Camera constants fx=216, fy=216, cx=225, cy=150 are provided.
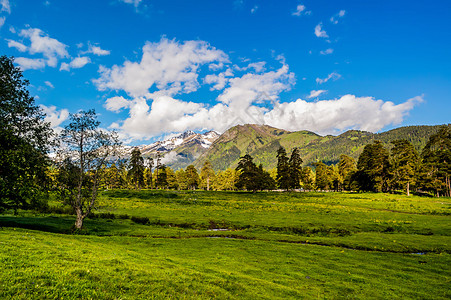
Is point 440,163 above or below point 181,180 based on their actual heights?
above

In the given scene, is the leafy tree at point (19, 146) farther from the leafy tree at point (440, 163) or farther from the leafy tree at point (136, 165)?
the leafy tree at point (440, 163)

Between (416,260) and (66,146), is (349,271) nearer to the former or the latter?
(416,260)

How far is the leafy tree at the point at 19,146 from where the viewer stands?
67.8 ft

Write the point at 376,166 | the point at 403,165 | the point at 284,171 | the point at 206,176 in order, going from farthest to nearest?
1. the point at 206,176
2. the point at 284,171
3. the point at 376,166
4. the point at 403,165

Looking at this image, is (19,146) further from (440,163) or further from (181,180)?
(181,180)

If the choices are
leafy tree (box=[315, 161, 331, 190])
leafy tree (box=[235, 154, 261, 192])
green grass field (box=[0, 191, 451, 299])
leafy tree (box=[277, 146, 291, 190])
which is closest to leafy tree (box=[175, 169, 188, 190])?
leafy tree (box=[235, 154, 261, 192])

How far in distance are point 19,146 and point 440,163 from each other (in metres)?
125

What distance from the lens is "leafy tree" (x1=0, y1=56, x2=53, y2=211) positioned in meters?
20.7

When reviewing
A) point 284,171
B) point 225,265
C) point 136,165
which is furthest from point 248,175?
point 225,265

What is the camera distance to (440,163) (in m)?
86.5

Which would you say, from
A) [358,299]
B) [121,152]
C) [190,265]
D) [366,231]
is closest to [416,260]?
[358,299]

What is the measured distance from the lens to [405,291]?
1484 cm

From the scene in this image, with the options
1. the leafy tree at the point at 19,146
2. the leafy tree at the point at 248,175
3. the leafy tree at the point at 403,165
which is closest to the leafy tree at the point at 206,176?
the leafy tree at the point at 248,175

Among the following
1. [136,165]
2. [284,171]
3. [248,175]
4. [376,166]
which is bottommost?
[248,175]
